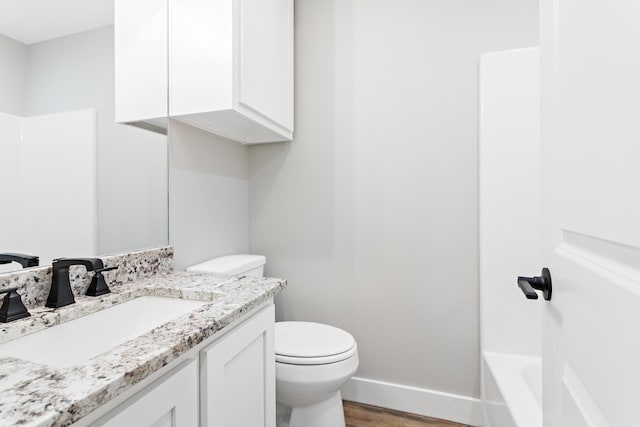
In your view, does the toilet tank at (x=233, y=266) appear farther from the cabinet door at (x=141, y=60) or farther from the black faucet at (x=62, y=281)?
the cabinet door at (x=141, y=60)

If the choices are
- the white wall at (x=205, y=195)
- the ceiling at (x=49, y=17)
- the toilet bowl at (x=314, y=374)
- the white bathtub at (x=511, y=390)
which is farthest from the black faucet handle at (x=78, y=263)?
the white bathtub at (x=511, y=390)

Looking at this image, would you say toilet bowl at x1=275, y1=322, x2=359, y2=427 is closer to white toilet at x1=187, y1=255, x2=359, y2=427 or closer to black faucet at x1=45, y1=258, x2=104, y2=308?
white toilet at x1=187, y1=255, x2=359, y2=427

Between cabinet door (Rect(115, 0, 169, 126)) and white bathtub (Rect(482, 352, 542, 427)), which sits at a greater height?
cabinet door (Rect(115, 0, 169, 126))

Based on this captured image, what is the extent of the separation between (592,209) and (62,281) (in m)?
1.22

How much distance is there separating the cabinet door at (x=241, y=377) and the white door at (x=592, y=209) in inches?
29.1

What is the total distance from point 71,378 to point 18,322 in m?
0.39

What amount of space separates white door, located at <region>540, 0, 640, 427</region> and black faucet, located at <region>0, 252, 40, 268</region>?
4.26 feet

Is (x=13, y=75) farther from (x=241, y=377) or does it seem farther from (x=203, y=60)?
(x=241, y=377)

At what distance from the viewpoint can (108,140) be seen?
1124 millimetres

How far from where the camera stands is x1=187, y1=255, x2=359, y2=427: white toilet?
1262 mm

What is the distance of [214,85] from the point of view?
1.24 m

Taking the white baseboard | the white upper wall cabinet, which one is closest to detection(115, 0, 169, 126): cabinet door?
the white upper wall cabinet

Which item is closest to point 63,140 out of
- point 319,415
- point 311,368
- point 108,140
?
point 108,140

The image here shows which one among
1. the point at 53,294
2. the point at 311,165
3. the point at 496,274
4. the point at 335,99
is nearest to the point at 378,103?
the point at 335,99
